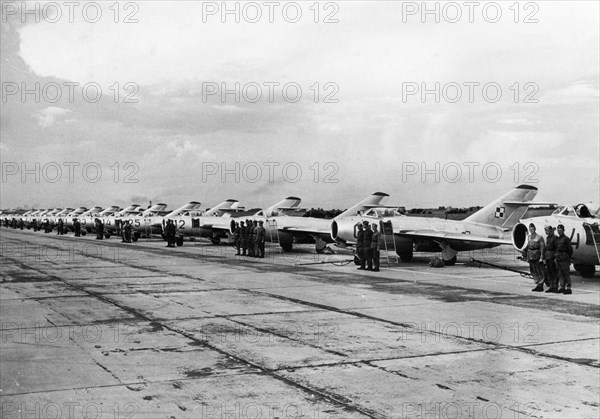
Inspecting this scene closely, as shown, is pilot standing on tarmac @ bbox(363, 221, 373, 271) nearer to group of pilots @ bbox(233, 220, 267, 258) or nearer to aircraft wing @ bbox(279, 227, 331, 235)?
group of pilots @ bbox(233, 220, 267, 258)

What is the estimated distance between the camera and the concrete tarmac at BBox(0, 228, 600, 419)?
561cm

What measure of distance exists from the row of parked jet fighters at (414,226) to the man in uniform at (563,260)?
1530mm

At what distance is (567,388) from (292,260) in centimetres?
1813

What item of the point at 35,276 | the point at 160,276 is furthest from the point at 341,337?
the point at 35,276

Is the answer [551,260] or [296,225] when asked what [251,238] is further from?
Answer: [551,260]

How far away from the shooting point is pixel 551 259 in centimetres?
1414

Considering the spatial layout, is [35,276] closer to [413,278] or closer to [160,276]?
[160,276]

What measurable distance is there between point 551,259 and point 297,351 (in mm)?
8638

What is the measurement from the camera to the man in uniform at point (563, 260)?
1362 centimetres

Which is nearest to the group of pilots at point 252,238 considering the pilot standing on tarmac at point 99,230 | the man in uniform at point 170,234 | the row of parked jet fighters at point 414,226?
the row of parked jet fighters at point 414,226

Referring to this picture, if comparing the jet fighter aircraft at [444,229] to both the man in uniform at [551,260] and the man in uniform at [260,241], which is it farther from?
the man in uniform at [551,260]

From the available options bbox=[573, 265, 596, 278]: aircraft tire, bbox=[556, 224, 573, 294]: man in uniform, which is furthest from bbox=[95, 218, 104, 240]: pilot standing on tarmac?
bbox=[556, 224, 573, 294]: man in uniform

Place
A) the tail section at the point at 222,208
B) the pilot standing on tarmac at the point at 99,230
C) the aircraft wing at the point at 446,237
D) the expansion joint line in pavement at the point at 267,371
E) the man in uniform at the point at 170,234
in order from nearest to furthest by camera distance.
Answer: the expansion joint line in pavement at the point at 267,371 < the aircraft wing at the point at 446,237 < the man in uniform at the point at 170,234 < the tail section at the point at 222,208 < the pilot standing on tarmac at the point at 99,230

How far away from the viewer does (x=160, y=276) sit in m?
17.4
